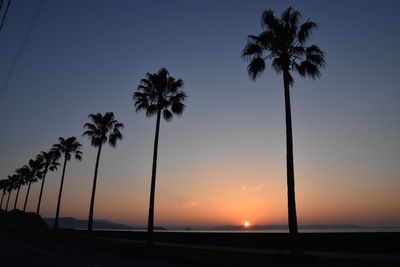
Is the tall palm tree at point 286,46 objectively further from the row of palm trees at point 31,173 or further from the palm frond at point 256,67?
the row of palm trees at point 31,173

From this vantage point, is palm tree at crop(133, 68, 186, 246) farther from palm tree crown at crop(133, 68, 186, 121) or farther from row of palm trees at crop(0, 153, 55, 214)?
row of palm trees at crop(0, 153, 55, 214)

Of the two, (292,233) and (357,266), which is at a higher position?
(292,233)

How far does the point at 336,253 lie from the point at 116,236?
2737 cm

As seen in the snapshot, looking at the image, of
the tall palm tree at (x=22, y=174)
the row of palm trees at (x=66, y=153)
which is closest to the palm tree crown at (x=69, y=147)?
the row of palm trees at (x=66, y=153)

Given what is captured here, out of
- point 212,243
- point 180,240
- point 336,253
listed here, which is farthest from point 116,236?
point 336,253

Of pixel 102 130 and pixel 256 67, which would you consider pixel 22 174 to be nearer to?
pixel 102 130

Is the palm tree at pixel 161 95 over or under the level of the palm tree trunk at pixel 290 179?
over

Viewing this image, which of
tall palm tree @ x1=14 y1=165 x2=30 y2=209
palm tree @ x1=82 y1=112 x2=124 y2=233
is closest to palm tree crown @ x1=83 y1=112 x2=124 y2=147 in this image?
palm tree @ x1=82 y1=112 x2=124 y2=233

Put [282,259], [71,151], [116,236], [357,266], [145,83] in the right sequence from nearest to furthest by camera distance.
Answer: [357,266], [282,259], [145,83], [116,236], [71,151]

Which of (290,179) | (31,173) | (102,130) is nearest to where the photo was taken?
(290,179)

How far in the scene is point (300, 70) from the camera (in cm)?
1862

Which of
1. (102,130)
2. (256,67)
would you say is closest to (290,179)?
(256,67)

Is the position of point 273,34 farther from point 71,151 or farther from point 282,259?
point 71,151

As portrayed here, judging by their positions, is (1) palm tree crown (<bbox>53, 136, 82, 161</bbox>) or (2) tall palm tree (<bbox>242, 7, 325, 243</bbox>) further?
(1) palm tree crown (<bbox>53, 136, 82, 161</bbox>)
